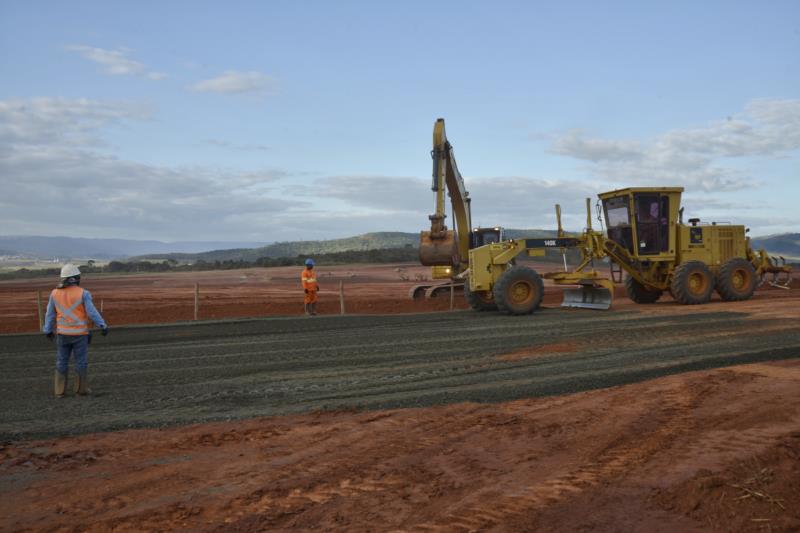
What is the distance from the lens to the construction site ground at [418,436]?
458 centimetres

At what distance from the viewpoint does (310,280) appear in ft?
62.7

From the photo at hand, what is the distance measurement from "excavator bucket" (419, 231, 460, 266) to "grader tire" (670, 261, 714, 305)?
19.9 ft

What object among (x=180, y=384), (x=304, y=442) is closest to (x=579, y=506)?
(x=304, y=442)

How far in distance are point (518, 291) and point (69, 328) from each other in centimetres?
1129

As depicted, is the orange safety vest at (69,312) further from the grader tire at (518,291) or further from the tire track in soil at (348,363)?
the grader tire at (518,291)

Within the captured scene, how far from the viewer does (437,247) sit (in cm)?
1958

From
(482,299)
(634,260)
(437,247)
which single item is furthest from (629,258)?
(437,247)

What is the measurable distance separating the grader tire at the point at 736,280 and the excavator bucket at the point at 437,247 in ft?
24.9

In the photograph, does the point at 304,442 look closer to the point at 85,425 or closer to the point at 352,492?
the point at 352,492

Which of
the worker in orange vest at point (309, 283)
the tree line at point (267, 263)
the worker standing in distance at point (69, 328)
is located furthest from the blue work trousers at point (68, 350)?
the tree line at point (267, 263)

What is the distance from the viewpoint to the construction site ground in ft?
15.0

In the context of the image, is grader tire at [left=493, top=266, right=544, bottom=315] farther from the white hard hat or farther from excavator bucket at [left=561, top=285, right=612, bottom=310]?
the white hard hat

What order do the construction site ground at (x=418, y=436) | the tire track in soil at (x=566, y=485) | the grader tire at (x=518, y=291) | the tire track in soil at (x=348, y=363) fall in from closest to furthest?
the tire track in soil at (x=566, y=485) < the construction site ground at (x=418, y=436) < the tire track in soil at (x=348, y=363) < the grader tire at (x=518, y=291)

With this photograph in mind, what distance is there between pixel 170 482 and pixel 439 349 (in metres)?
7.17
